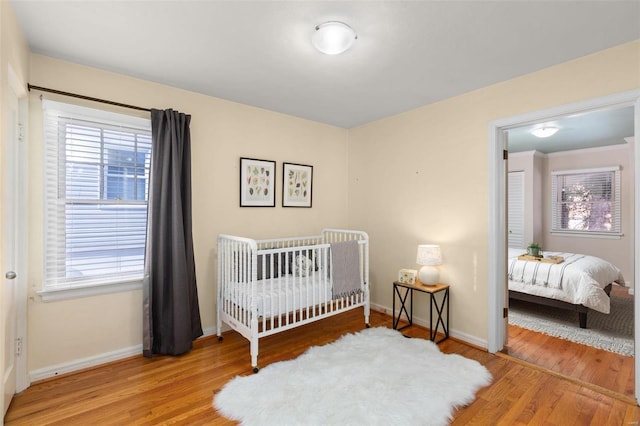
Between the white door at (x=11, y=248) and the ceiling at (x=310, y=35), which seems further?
the white door at (x=11, y=248)

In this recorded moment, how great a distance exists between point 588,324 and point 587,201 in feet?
9.82

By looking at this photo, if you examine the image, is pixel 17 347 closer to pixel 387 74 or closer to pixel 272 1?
pixel 272 1

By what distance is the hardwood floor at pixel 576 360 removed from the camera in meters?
2.23

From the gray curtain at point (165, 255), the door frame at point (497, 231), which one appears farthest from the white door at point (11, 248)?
the door frame at point (497, 231)

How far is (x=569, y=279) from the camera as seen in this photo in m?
3.24

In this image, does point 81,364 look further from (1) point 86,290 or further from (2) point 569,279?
(2) point 569,279

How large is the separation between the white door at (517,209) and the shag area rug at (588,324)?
184cm

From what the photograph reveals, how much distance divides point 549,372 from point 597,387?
273 millimetres

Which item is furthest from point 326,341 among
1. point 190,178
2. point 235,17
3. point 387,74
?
point 235,17

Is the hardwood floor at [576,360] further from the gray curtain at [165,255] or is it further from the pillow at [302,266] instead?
the gray curtain at [165,255]

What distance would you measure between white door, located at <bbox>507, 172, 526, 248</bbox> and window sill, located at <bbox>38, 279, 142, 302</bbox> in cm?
606

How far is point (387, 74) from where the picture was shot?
2484mm

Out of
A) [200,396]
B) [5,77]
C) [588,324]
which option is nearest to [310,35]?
[5,77]

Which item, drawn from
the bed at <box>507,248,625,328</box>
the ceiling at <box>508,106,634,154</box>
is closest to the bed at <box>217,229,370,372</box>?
the bed at <box>507,248,625,328</box>
